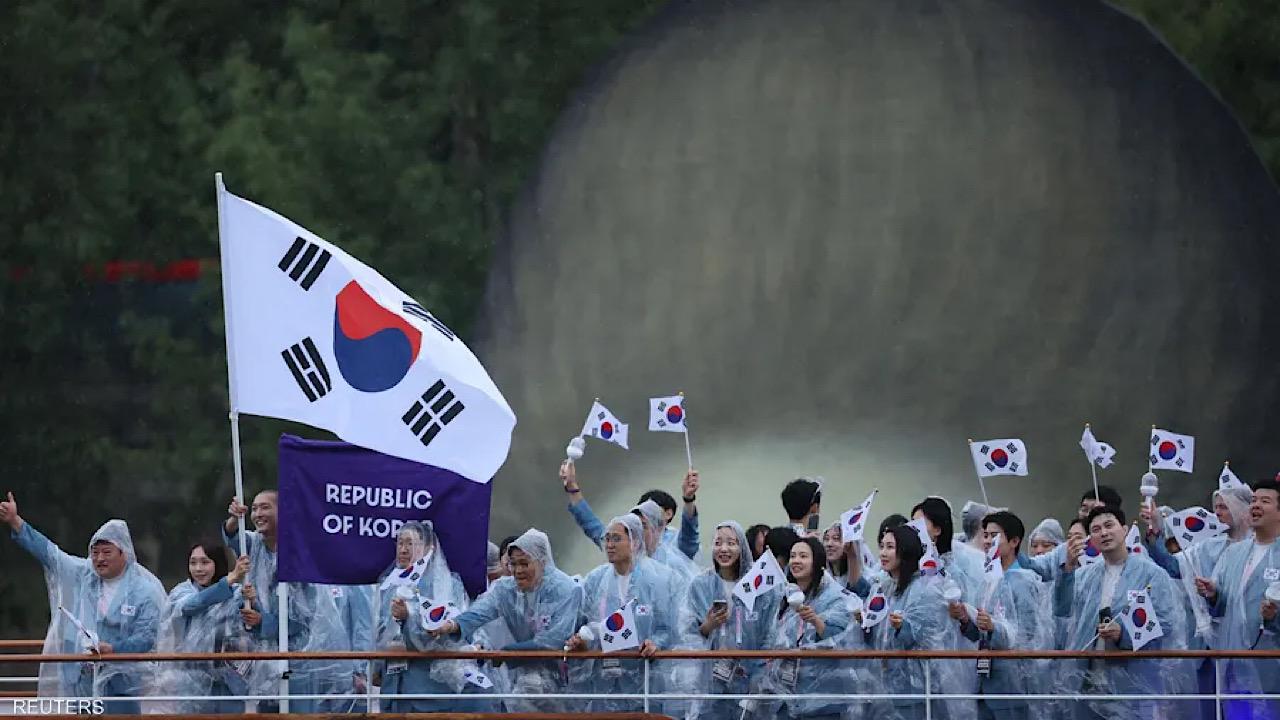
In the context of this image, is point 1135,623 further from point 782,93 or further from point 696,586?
point 782,93

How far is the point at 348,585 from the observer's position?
1334 centimetres

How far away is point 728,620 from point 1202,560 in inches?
116

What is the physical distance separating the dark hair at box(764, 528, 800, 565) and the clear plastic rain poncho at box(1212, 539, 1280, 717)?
256 cm

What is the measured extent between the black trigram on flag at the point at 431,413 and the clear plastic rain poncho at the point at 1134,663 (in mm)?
3873

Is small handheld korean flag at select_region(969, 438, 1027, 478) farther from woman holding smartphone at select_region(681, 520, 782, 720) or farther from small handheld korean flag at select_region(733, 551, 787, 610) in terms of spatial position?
small handheld korean flag at select_region(733, 551, 787, 610)

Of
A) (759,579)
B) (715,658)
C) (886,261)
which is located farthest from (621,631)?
(886,261)

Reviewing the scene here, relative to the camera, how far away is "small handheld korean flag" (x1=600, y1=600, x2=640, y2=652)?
12859 millimetres

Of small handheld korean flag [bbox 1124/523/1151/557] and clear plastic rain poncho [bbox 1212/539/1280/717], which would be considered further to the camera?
small handheld korean flag [bbox 1124/523/1151/557]

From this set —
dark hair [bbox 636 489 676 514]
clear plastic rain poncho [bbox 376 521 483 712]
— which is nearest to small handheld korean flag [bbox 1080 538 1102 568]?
dark hair [bbox 636 489 676 514]

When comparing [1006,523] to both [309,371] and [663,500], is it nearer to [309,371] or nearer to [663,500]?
[663,500]

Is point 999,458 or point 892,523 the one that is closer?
point 892,523

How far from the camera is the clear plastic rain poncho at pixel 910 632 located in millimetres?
12875

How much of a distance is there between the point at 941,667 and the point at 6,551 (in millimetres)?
17615

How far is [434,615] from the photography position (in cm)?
1290
